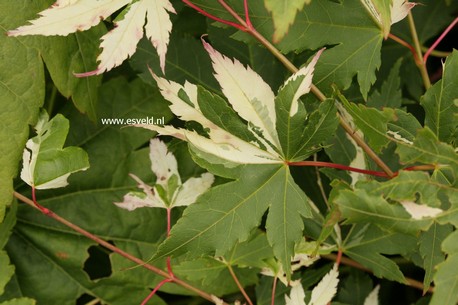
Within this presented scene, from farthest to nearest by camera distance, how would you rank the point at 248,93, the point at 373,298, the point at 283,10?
the point at 373,298 < the point at 248,93 < the point at 283,10

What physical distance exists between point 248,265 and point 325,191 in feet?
0.78

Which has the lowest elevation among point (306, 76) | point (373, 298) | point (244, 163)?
point (373, 298)

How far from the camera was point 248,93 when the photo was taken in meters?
0.79

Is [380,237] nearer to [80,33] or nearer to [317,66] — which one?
[317,66]

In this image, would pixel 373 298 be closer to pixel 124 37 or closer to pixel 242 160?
pixel 242 160

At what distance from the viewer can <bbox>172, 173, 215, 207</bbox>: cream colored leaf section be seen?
97cm

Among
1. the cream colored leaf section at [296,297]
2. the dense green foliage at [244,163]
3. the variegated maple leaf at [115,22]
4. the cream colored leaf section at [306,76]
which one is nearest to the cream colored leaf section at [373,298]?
the dense green foliage at [244,163]

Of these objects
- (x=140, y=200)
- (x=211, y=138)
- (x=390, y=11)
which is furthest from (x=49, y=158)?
(x=390, y=11)

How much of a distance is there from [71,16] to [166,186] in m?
0.31

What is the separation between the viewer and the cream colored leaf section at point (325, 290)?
2.98ft

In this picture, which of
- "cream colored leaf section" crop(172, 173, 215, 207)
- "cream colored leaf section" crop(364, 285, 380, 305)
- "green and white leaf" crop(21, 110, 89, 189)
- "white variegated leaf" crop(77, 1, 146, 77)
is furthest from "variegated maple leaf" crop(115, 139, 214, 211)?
"cream colored leaf section" crop(364, 285, 380, 305)

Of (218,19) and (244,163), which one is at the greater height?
(218,19)

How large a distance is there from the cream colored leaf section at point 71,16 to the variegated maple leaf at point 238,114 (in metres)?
0.11

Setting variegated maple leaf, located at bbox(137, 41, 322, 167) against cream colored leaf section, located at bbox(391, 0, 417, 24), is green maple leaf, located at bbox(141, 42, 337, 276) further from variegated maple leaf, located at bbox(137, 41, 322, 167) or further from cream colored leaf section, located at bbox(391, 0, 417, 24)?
cream colored leaf section, located at bbox(391, 0, 417, 24)
